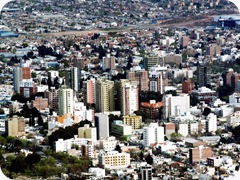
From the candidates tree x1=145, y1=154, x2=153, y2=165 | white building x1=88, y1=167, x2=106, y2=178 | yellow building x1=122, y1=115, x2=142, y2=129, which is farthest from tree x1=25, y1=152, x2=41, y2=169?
yellow building x1=122, y1=115, x2=142, y2=129

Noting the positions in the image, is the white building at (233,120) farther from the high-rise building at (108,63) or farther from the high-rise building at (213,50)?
the high-rise building at (213,50)

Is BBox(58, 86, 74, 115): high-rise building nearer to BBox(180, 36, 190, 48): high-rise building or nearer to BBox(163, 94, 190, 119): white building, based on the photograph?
BBox(163, 94, 190, 119): white building

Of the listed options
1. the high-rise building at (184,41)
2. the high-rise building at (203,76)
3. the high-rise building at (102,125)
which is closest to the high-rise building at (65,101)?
the high-rise building at (102,125)

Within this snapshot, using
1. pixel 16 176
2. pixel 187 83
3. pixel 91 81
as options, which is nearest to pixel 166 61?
pixel 187 83

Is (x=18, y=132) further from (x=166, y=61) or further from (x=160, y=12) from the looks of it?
(x=160, y=12)

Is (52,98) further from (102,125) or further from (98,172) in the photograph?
(98,172)

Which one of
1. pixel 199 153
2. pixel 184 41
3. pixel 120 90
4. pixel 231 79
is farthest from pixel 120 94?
pixel 184 41
